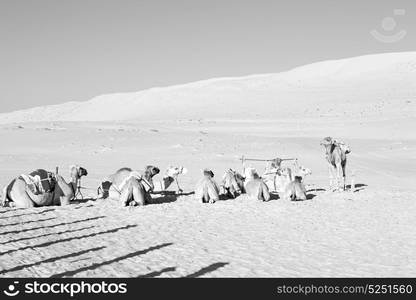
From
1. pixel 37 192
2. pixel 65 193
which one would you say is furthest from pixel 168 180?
pixel 37 192

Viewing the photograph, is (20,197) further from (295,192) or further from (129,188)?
(295,192)

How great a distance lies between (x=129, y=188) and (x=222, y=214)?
292cm

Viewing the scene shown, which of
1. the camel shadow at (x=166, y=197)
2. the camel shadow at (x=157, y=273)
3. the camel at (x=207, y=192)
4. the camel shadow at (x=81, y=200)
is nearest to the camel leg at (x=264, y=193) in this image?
the camel at (x=207, y=192)

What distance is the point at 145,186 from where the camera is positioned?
15.2 meters

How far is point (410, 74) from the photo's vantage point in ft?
251

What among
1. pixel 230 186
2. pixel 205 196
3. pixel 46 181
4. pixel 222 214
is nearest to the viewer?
pixel 222 214

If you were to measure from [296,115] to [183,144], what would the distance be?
24252mm

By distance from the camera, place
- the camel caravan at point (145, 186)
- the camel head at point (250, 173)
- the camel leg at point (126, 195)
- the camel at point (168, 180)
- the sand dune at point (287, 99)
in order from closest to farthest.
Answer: the camel caravan at point (145, 186), the camel leg at point (126, 195), the camel head at point (250, 173), the camel at point (168, 180), the sand dune at point (287, 99)

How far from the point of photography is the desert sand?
8.50 m

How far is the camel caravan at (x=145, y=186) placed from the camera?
14.2 meters

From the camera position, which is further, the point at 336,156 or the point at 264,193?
the point at 336,156

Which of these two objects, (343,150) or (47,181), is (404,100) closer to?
(343,150)

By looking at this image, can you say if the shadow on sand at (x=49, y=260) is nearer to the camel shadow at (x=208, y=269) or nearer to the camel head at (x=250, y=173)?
the camel shadow at (x=208, y=269)

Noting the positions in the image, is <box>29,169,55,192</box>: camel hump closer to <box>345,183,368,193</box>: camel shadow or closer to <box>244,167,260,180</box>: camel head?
<box>244,167,260,180</box>: camel head
